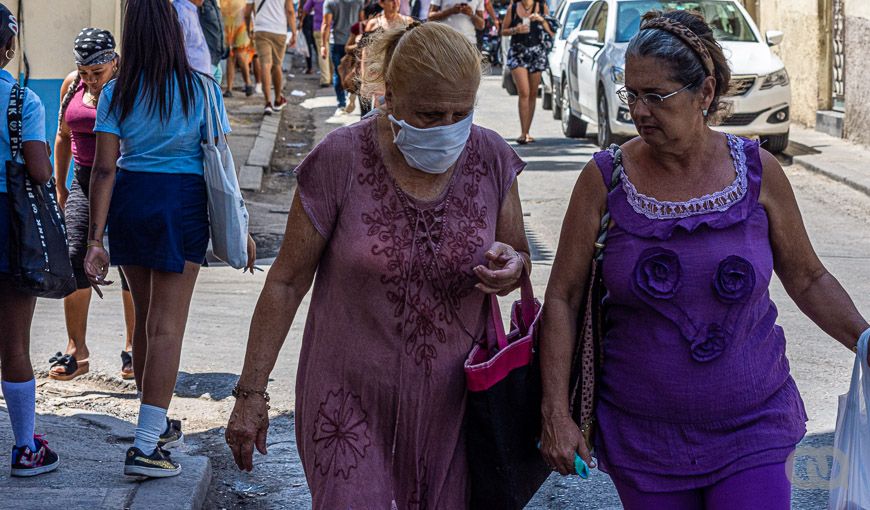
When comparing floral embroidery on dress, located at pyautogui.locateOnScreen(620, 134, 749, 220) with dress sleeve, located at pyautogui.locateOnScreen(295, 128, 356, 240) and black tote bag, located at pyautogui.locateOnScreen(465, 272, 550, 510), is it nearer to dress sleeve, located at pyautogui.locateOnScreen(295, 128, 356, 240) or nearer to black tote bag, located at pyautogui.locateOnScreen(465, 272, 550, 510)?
black tote bag, located at pyautogui.locateOnScreen(465, 272, 550, 510)

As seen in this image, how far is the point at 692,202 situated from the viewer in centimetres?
316

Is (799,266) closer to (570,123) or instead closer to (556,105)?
(570,123)

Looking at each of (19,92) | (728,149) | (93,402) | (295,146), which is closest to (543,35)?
(295,146)

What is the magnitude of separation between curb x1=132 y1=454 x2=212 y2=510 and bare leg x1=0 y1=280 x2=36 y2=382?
0.64 metres

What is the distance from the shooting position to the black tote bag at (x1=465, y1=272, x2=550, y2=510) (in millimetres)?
3209

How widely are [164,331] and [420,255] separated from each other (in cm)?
225

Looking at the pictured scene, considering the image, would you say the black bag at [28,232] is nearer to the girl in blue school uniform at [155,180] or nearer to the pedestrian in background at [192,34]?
the girl in blue school uniform at [155,180]

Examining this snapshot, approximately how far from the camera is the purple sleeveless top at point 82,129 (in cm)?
602

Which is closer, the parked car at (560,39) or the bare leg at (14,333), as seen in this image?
the bare leg at (14,333)

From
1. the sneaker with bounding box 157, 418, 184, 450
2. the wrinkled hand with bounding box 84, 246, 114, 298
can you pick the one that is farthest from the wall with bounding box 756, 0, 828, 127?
the wrinkled hand with bounding box 84, 246, 114, 298

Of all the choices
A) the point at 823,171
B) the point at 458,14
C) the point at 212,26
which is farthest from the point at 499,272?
the point at 458,14

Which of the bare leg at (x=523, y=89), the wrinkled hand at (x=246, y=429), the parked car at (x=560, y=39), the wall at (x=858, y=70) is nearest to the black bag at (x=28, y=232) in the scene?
the wrinkled hand at (x=246, y=429)

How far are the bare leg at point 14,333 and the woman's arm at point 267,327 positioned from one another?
79.1 inches

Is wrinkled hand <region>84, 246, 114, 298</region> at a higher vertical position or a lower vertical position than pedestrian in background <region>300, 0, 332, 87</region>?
higher
